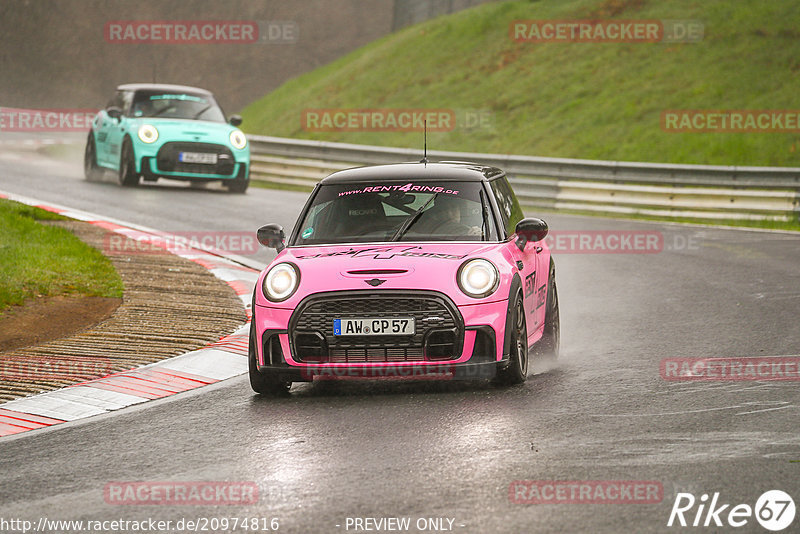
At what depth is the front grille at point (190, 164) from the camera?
1880 cm

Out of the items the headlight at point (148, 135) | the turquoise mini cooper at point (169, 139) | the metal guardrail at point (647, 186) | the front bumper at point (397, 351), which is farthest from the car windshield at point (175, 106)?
the front bumper at point (397, 351)

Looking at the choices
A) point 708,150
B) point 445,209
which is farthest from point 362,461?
point 708,150

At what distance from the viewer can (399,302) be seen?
23.3 feet

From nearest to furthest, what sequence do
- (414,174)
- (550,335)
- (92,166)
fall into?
(414,174) < (550,335) < (92,166)

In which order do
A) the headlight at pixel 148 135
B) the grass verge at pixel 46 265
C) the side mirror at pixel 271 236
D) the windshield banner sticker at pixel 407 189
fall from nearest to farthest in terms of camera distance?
1. the side mirror at pixel 271 236
2. the windshield banner sticker at pixel 407 189
3. the grass verge at pixel 46 265
4. the headlight at pixel 148 135

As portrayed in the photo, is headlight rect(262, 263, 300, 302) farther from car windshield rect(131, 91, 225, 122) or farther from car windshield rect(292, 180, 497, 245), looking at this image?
car windshield rect(131, 91, 225, 122)

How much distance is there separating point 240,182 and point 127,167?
5.92ft

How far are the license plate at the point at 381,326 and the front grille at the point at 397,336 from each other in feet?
0.06

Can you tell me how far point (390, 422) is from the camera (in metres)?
6.62

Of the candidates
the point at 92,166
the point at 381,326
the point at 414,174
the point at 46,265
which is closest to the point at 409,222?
the point at 414,174

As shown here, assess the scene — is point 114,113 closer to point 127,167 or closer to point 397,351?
point 127,167

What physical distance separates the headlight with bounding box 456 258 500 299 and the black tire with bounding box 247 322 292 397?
127 cm

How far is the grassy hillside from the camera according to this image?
79.2 feet

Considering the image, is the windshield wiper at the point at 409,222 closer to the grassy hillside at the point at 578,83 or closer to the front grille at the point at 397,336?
the front grille at the point at 397,336
